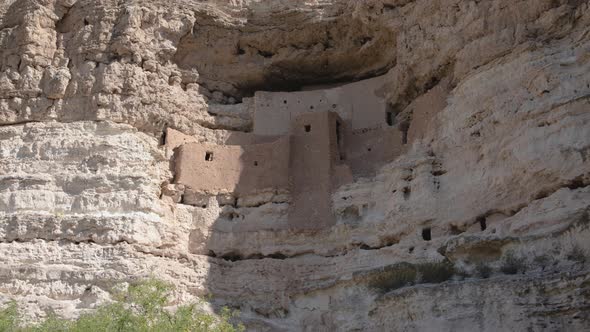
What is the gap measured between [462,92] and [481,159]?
1.72 metres

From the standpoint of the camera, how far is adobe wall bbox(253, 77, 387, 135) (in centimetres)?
2011

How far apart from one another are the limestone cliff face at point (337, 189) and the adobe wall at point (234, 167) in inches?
11.7

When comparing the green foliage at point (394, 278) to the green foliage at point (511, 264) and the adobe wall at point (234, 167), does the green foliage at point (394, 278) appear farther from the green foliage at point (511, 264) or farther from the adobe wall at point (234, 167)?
the adobe wall at point (234, 167)

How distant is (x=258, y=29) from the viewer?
21.0 m

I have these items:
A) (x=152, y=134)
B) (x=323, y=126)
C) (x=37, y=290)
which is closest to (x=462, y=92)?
(x=323, y=126)

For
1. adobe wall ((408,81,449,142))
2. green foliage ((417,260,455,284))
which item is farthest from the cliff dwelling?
green foliage ((417,260,455,284))

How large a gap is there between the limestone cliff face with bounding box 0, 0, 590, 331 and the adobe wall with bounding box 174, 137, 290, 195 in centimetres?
30

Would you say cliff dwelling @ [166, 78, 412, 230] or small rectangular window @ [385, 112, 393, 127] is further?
small rectangular window @ [385, 112, 393, 127]

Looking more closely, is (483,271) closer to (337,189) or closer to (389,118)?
(337,189)

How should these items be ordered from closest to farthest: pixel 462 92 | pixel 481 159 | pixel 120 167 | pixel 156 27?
pixel 481 159, pixel 462 92, pixel 120 167, pixel 156 27

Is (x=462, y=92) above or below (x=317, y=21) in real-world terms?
below

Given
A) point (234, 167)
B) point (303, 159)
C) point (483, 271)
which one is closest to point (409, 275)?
point (483, 271)

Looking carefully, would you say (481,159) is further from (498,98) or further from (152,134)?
(152,134)

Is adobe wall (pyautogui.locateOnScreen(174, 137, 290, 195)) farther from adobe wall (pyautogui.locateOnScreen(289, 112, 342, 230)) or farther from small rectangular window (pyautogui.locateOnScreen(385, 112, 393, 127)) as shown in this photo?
small rectangular window (pyautogui.locateOnScreen(385, 112, 393, 127))
